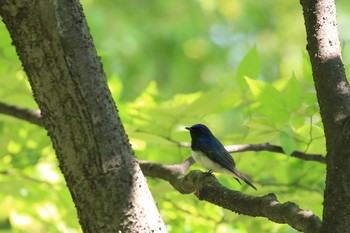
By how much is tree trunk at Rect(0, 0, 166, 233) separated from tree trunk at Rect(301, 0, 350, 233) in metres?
0.46

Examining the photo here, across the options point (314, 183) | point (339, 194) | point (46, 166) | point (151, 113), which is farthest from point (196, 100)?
point (46, 166)

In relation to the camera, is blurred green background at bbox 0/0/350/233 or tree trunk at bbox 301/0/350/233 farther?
blurred green background at bbox 0/0/350/233

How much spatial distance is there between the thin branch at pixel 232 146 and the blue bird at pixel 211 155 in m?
0.18

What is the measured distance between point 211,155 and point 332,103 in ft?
4.62

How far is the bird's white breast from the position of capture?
2.69 m

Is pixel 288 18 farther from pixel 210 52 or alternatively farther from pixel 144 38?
pixel 144 38

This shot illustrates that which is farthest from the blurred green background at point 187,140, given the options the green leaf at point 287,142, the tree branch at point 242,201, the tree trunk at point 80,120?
the tree trunk at point 80,120

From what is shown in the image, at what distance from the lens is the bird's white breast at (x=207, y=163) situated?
2.69 m

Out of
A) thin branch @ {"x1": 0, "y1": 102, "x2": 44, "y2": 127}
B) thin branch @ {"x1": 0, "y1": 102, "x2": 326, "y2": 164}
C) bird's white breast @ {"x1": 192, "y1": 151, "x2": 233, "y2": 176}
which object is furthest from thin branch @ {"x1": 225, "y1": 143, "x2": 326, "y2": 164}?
thin branch @ {"x1": 0, "y1": 102, "x2": 44, "y2": 127}

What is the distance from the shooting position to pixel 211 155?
9.36 ft

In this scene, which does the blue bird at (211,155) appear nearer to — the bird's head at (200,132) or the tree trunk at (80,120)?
the bird's head at (200,132)

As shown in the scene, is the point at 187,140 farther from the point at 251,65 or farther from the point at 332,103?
the point at 332,103

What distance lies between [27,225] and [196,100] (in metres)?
1.29

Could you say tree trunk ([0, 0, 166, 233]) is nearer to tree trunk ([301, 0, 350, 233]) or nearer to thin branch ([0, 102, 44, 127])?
tree trunk ([301, 0, 350, 233])
